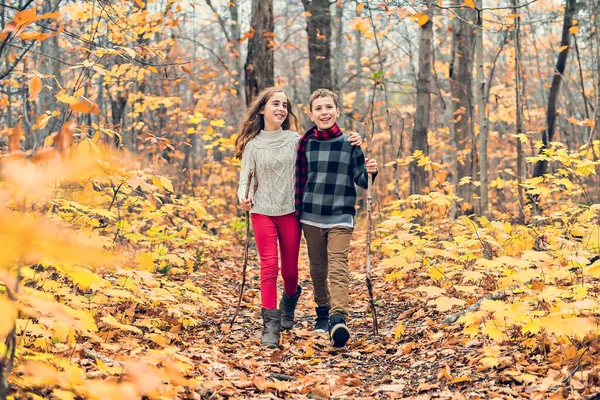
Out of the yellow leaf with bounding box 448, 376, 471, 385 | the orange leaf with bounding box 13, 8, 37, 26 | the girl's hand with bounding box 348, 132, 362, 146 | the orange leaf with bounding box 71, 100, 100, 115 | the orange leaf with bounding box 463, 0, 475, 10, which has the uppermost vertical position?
the orange leaf with bounding box 463, 0, 475, 10

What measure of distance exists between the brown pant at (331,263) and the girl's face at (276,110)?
0.90 meters

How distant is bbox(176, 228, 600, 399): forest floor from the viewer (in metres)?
2.80

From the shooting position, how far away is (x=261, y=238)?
4.32 metres

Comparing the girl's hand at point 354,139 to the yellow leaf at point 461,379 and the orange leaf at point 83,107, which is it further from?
the orange leaf at point 83,107

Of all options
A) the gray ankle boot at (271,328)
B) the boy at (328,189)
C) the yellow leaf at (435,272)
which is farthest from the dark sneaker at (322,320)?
the yellow leaf at (435,272)

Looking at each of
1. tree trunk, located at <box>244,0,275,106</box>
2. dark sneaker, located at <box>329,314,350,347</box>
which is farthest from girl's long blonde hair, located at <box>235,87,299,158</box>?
tree trunk, located at <box>244,0,275,106</box>

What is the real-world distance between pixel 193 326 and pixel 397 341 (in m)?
1.69

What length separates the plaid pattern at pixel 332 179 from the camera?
4.25m

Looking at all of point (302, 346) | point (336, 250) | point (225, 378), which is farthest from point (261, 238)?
point (225, 378)

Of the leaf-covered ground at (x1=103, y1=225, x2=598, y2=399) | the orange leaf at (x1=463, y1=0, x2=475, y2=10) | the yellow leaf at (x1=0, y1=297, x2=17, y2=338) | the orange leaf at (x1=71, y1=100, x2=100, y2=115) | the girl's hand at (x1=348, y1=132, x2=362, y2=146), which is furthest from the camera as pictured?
the orange leaf at (x1=463, y1=0, x2=475, y2=10)

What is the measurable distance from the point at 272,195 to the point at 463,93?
700cm

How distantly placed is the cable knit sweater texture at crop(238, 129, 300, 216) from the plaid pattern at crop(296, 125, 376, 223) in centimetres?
16

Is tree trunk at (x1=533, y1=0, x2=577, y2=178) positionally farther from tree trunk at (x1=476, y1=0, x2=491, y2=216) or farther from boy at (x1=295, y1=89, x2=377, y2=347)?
boy at (x1=295, y1=89, x2=377, y2=347)

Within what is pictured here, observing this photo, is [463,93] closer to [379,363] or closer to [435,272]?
[435,272]
